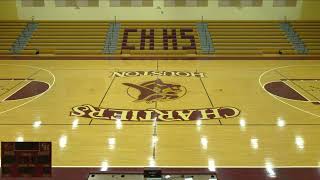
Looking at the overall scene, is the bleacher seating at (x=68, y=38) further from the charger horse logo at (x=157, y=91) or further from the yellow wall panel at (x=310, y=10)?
the yellow wall panel at (x=310, y=10)

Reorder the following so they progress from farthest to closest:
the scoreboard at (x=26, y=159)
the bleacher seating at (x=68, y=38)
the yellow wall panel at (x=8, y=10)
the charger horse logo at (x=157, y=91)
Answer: the yellow wall panel at (x=8, y=10), the bleacher seating at (x=68, y=38), the charger horse logo at (x=157, y=91), the scoreboard at (x=26, y=159)

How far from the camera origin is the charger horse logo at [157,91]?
41.2 feet

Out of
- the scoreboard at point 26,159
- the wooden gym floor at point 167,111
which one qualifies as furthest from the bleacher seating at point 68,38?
the scoreboard at point 26,159

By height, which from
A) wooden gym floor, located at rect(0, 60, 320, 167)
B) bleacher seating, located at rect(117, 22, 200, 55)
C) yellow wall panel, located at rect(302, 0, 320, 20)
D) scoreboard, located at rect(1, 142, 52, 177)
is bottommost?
wooden gym floor, located at rect(0, 60, 320, 167)

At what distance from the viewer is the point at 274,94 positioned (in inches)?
514

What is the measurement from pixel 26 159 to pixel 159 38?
1651 centimetres

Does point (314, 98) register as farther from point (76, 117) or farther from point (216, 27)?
point (216, 27)

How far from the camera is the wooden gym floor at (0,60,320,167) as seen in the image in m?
8.22

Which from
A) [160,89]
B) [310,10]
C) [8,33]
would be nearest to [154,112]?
[160,89]

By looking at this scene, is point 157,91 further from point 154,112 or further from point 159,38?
point 159,38

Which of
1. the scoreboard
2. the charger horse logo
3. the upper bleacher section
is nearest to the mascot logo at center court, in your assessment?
the charger horse logo

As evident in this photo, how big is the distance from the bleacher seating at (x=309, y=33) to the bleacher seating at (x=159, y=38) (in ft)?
18.6

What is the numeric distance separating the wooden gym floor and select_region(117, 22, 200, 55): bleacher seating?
2.96 metres

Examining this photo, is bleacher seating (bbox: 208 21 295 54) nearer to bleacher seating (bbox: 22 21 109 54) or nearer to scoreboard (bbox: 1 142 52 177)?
bleacher seating (bbox: 22 21 109 54)
